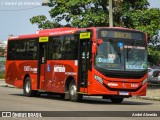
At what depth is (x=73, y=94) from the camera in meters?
22.6

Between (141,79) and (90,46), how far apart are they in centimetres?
268

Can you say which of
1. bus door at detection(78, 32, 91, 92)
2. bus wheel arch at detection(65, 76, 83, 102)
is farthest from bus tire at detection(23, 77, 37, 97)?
bus door at detection(78, 32, 91, 92)

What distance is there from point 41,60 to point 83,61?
431cm

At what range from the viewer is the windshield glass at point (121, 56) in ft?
69.9

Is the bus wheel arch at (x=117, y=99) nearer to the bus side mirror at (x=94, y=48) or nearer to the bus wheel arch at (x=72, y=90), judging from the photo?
the bus wheel arch at (x=72, y=90)

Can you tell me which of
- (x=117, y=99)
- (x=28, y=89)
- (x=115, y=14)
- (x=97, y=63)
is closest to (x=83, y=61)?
(x=97, y=63)

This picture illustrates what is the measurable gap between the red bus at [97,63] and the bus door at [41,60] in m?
0.36

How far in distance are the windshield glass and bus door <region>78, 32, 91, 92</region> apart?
0.63m

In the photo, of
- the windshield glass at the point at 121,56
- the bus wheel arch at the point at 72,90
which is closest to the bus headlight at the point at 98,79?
the windshield glass at the point at 121,56

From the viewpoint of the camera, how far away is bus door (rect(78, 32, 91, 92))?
2164 cm

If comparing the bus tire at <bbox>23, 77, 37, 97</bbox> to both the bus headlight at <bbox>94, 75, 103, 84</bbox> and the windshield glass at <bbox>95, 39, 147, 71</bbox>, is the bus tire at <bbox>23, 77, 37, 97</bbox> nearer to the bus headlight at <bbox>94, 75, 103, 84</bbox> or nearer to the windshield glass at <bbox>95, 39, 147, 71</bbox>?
the bus headlight at <bbox>94, 75, 103, 84</bbox>

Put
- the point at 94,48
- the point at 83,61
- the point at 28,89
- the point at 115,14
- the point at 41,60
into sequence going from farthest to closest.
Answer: the point at 115,14, the point at 28,89, the point at 41,60, the point at 83,61, the point at 94,48

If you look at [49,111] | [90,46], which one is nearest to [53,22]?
[90,46]

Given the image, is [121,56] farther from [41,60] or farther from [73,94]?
[41,60]
